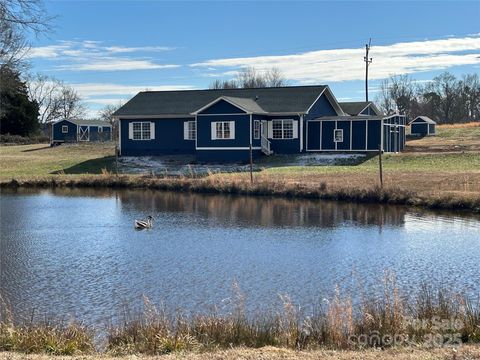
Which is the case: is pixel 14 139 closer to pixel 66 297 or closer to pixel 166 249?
pixel 166 249

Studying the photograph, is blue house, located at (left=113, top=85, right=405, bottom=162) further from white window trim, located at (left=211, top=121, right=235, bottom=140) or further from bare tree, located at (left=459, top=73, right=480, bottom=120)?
bare tree, located at (left=459, top=73, right=480, bottom=120)

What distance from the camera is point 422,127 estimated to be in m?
66.0

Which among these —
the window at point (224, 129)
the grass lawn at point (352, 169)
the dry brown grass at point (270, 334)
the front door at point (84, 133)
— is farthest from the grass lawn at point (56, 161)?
the dry brown grass at point (270, 334)

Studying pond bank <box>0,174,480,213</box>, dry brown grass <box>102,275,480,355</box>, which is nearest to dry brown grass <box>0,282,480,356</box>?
dry brown grass <box>102,275,480,355</box>

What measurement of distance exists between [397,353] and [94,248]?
466 inches

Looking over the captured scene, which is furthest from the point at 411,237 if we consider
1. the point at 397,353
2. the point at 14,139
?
the point at 14,139

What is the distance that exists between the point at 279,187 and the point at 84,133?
47500mm

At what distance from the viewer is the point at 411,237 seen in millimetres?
19000

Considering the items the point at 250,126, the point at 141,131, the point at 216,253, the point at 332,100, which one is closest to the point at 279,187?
the point at 216,253

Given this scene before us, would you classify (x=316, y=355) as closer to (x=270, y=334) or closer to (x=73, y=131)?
(x=270, y=334)

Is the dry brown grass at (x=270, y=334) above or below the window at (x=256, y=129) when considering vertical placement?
below

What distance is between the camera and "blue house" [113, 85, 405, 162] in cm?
4316

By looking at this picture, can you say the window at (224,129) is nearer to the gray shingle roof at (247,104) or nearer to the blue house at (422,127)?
the gray shingle roof at (247,104)

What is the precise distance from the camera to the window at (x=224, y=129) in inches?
1695
